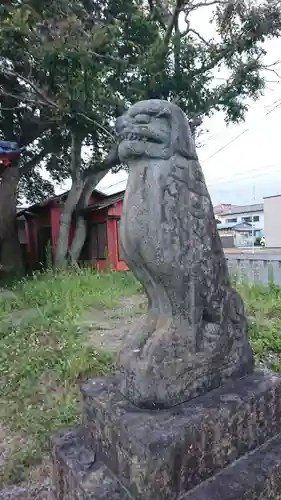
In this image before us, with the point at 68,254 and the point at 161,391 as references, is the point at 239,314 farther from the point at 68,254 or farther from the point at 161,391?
the point at 68,254

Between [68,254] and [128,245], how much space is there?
8.90 m

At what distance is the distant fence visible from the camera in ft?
18.8

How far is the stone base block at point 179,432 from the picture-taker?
1.23 m

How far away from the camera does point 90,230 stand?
11305 millimetres

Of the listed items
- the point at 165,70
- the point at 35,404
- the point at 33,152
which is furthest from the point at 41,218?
the point at 35,404

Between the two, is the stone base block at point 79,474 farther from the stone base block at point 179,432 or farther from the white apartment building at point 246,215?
the white apartment building at point 246,215

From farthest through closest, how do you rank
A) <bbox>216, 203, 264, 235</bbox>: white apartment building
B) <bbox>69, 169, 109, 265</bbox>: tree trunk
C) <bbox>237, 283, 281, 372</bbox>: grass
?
<bbox>216, 203, 264, 235</bbox>: white apartment building → <bbox>69, 169, 109, 265</bbox>: tree trunk → <bbox>237, 283, 281, 372</bbox>: grass

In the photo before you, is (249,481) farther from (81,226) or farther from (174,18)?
(81,226)

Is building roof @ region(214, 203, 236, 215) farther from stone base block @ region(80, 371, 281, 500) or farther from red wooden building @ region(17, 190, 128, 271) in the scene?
stone base block @ region(80, 371, 281, 500)

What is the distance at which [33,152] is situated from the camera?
1029 cm

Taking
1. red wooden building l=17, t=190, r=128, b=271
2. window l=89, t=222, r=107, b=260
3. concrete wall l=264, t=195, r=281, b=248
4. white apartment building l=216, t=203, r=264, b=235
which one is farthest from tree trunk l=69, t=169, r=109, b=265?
white apartment building l=216, t=203, r=264, b=235

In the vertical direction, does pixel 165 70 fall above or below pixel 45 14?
below

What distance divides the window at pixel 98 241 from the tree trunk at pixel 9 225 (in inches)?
90.4

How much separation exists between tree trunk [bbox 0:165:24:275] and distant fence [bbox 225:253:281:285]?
576cm
